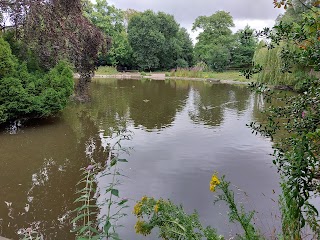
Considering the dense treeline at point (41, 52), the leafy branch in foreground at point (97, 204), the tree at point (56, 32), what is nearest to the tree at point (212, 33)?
the tree at point (56, 32)

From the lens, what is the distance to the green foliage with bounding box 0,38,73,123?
7.35 meters

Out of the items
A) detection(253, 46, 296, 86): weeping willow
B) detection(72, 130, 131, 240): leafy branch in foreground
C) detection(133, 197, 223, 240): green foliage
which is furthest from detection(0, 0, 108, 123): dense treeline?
detection(253, 46, 296, 86): weeping willow

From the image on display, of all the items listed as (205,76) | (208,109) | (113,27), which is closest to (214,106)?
(208,109)

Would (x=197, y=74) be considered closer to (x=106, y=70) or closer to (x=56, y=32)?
(x=106, y=70)

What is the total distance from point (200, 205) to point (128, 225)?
1.10 meters

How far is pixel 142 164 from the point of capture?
5.79m

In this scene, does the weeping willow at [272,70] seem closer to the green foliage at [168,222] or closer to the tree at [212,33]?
the green foliage at [168,222]

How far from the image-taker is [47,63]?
8.53m

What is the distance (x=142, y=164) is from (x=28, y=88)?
3.88m

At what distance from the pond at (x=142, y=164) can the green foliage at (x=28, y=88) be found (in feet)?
1.85

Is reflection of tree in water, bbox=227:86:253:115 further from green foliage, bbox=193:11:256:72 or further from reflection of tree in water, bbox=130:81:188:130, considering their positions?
A: green foliage, bbox=193:11:256:72

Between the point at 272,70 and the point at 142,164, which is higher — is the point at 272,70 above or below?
above

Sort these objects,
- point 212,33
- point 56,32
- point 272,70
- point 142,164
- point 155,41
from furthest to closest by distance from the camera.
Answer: point 212,33
point 155,41
point 272,70
point 56,32
point 142,164

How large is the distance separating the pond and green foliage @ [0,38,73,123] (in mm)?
564
